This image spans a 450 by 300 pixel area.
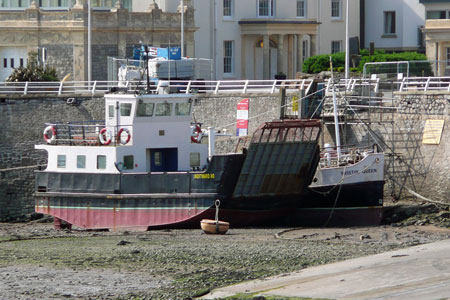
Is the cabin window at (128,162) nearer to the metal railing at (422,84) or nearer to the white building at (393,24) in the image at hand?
the metal railing at (422,84)

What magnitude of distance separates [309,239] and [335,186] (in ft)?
10.6

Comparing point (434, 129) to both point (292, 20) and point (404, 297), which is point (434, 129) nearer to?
point (404, 297)

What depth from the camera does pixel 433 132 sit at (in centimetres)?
3794

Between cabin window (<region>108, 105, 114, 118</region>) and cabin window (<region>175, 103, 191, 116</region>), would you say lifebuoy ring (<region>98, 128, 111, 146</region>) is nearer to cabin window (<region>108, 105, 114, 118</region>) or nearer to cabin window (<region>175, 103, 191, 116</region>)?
cabin window (<region>108, 105, 114, 118</region>)

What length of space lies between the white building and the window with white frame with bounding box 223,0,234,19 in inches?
350

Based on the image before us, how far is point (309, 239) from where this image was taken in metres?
32.6

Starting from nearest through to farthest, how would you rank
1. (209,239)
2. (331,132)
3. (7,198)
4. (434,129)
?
1. (209,239)
2. (434,129)
3. (331,132)
4. (7,198)

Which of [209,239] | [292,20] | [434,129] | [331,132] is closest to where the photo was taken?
[209,239]

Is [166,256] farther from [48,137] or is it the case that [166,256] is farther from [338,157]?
[48,137]

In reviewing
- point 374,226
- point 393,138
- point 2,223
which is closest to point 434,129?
point 393,138

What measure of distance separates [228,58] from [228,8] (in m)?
2.40

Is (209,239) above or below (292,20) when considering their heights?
below

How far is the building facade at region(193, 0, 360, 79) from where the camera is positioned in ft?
184

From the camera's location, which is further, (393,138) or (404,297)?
(393,138)
